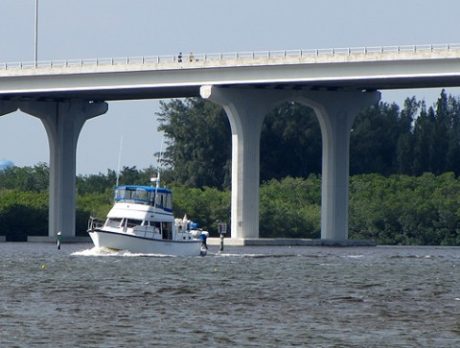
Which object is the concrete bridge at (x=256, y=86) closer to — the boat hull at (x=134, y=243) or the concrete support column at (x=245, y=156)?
the concrete support column at (x=245, y=156)

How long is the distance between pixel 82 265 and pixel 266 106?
142 feet

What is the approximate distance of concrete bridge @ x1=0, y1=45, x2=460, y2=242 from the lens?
109375 mm

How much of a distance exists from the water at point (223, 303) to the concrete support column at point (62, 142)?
46509 mm

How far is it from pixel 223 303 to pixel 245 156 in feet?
206

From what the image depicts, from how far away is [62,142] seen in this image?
137 meters

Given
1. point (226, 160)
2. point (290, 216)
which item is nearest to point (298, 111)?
point (226, 160)

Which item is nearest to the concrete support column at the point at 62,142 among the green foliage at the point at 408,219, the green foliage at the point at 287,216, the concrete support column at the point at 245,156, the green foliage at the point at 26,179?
the green foliage at the point at 287,216

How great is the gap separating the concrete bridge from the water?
878 inches

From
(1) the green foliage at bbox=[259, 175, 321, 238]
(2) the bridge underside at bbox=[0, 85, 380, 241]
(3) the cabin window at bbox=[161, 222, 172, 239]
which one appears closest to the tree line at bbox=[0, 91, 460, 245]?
(1) the green foliage at bbox=[259, 175, 321, 238]

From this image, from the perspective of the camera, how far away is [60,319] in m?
52.7

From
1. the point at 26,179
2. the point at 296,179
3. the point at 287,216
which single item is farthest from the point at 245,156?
the point at 26,179

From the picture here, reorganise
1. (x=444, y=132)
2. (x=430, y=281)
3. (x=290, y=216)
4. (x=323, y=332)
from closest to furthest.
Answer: (x=323, y=332)
(x=430, y=281)
(x=290, y=216)
(x=444, y=132)

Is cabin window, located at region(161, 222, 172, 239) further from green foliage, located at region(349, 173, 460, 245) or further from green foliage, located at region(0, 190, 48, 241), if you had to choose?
green foliage, located at region(349, 173, 460, 245)

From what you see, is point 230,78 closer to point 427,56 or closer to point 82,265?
point 427,56
